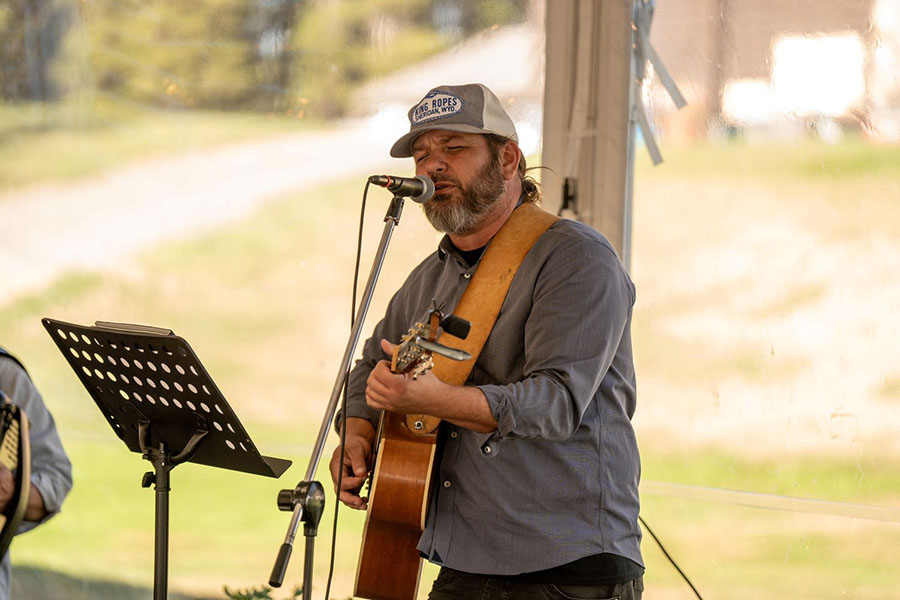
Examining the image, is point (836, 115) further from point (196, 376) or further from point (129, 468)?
point (129, 468)

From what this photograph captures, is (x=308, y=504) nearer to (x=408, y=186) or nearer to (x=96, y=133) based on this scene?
(x=408, y=186)

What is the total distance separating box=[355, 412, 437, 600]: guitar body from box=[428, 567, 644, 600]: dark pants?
108 mm

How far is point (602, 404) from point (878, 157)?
1.13 meters

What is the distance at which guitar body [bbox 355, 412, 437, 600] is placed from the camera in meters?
2.66

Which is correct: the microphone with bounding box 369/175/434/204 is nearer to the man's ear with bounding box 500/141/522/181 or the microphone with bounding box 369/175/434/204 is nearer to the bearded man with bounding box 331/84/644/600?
the bearded man with bounding box 331/84/644/600

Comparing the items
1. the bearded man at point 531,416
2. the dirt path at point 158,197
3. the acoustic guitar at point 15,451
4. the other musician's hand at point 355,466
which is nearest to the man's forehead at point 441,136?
the bearded man at point 531,416

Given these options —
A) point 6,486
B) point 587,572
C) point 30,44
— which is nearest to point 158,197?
point 30,44

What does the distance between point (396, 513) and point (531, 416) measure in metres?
0.58

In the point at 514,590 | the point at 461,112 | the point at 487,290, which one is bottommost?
the point at 514,590

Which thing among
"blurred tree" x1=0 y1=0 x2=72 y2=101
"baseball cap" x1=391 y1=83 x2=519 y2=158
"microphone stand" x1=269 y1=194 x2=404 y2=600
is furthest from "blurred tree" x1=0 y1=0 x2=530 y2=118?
"microphone stand" x1=269 y1=194 x2=404 y2=600

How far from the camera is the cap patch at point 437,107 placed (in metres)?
2.78

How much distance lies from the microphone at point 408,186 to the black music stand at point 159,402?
0.58m

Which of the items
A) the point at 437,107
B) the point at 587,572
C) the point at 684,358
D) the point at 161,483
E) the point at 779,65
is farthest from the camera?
the point at 684,358

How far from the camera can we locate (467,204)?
2.74 metres
